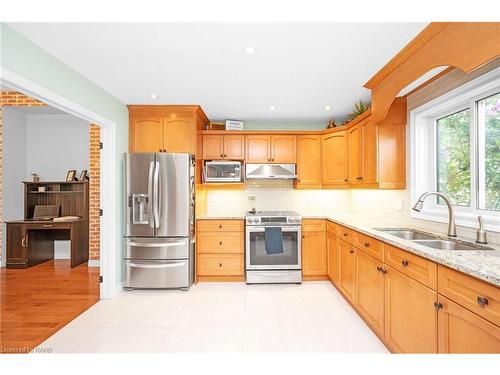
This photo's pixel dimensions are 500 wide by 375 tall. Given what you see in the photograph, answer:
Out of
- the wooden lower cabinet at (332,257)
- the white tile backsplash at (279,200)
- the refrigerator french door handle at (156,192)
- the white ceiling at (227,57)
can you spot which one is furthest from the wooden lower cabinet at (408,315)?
the refrigerator french door handle at (156,192)

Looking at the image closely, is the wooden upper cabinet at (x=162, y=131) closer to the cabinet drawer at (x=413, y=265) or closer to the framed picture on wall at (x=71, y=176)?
the framed picture on wall at (x=71, y=176)

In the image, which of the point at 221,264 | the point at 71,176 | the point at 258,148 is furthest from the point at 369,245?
the point at 71,176

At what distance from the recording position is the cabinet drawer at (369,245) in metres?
2.01

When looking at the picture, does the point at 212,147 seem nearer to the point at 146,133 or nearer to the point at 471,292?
the point at 146,133

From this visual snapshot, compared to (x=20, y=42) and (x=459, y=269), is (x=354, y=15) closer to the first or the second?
(x=459, y=269)

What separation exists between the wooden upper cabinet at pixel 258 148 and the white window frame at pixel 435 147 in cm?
188

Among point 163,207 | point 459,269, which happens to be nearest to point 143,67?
point 163,207

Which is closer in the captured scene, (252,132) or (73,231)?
(252,132)

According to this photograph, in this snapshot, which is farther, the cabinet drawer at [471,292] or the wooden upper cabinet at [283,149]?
the wooden upper cabinet at [283,149]

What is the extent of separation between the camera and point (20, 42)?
1785 millimetres

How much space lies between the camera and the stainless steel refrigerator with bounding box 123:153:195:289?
310 centimetres

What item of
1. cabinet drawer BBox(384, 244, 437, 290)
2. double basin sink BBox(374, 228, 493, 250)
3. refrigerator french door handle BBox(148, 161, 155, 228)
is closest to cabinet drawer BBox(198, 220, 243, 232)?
refrigerator french door handle BBox(148, 161, 155, 228)

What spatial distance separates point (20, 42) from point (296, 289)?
3.57 meters

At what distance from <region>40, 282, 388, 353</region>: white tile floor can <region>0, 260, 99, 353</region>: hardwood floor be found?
175 millimetres
